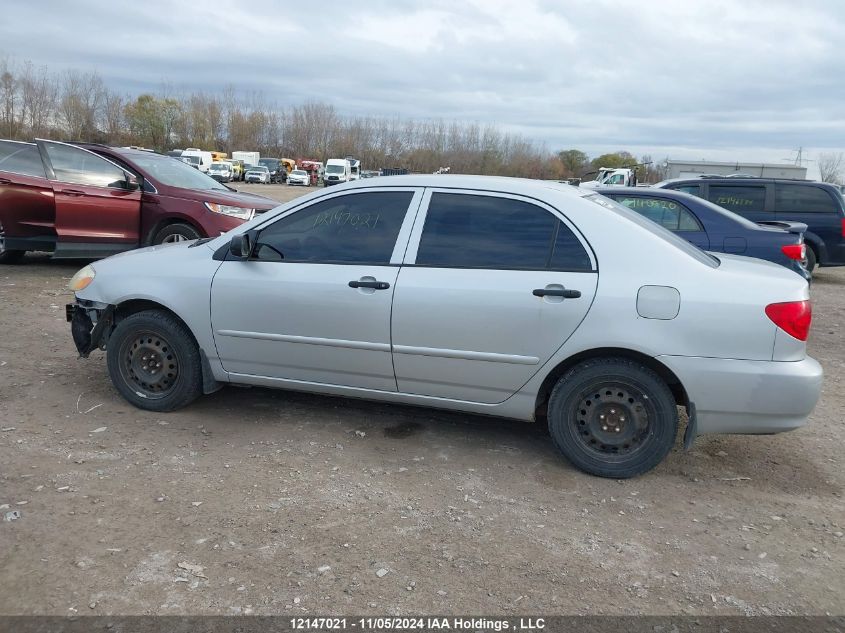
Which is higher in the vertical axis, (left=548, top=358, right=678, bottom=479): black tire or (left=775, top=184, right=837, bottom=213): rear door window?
(left=775, top=184, right=837, bottom=213): rear door window

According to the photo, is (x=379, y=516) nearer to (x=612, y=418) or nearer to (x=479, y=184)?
(x=612, y=418)

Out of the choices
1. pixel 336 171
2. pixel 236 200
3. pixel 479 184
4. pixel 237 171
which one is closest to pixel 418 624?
pixel 479 184

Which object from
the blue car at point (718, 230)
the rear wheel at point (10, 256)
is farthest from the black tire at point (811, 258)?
the rear wheel at point (10, 256)

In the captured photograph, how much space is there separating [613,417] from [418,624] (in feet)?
5.75

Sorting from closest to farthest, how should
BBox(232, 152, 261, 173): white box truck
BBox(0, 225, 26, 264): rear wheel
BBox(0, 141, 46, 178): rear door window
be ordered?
BBox(0, 141, 46, 178): rear door window < BBox(0, 225, 26, 264): rear wheel < BBox(232, 152, 261, 173): white box truck

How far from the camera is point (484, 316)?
390 cm

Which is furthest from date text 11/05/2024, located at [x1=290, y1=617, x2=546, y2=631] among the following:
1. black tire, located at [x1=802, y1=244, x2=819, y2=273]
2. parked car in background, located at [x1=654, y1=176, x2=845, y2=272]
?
black tire, located at [x1=802, y1=244, x2=819, y2=273]

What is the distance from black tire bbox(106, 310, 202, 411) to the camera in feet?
15.1

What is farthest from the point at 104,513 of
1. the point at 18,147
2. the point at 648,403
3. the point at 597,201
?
the point at 18,147

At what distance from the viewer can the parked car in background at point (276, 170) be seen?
6638cm

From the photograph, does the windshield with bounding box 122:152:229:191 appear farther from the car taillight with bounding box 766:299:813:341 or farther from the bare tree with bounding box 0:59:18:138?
the bare tree with bounding box 0:59:18:138

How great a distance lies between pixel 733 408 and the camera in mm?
3689

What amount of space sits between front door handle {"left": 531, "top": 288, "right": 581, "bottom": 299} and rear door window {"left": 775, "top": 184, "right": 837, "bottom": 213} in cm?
920

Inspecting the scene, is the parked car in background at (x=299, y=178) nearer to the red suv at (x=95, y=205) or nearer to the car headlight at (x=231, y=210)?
the red suv at (x=95, y=205)
